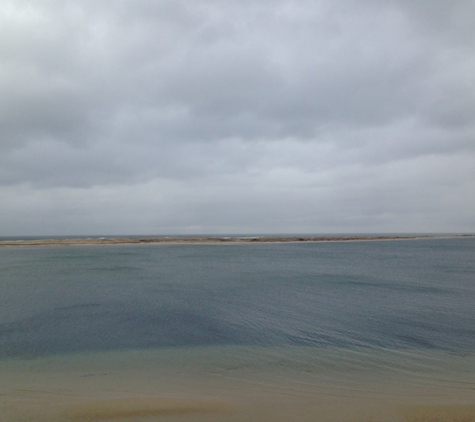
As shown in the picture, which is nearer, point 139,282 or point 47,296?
point 47,296

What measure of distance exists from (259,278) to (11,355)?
2509 centimetres

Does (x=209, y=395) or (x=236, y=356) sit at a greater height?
(x=209, y=395)

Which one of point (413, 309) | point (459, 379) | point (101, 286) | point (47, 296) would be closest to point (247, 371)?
point (459, 379)

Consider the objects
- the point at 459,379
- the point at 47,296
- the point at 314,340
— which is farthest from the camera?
the point at 47,296

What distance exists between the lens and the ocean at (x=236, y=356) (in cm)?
812

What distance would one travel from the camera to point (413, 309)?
2033 cm

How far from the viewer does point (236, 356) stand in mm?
12117

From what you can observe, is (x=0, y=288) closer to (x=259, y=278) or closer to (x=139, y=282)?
(x=139, y=282)

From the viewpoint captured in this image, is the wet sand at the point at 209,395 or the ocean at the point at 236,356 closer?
the wet sand at the point at 209,395

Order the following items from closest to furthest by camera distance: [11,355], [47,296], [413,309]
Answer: [11,355] → [413,309] → [47,296]

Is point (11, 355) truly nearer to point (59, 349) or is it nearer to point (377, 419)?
point (59, 349)

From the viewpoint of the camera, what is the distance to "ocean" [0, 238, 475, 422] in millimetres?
8117

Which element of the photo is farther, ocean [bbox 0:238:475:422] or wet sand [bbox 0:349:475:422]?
ocean [bbox 0:238:475:422]

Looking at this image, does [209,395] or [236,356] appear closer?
[209,395]
